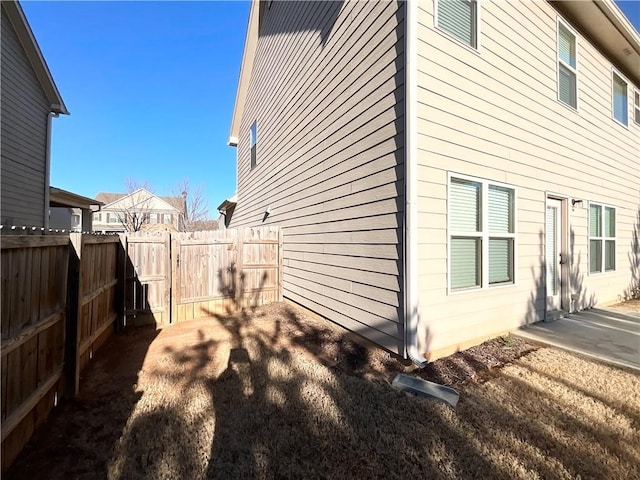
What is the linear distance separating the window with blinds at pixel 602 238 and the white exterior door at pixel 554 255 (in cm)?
131

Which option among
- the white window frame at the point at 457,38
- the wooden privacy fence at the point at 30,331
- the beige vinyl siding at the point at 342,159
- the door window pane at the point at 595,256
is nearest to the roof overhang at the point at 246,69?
the beige vinyl siding at the point at 342,159

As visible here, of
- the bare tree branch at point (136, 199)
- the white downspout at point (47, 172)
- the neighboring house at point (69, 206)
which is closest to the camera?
the white downspout at point (47, 172)

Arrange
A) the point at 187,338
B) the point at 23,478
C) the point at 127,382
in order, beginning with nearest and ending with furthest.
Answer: the point at 23,478, the point at 127,382, the point at 187,338

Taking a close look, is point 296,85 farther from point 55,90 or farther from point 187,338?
point 55,90

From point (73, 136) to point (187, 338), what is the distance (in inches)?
689

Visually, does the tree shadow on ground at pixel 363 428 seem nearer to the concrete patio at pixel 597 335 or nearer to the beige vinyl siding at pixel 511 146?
the concrete patio at pixel 597 335

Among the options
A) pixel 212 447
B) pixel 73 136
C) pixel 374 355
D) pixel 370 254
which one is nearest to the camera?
pixel 212 447

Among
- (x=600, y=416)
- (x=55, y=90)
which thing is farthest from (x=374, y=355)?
(x=55, y=90)

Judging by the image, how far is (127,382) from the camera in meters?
3.30

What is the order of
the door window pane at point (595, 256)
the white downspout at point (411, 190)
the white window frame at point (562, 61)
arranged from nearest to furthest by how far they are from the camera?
the white downspout at point (411, 190) → the white window frame at point (562, 61) → the door window pane at point (595, 256)


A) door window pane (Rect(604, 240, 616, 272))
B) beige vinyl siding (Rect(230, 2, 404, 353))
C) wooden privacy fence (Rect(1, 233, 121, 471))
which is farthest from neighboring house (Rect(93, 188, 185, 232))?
door window pane (Rect(604, 240, 616, 272))

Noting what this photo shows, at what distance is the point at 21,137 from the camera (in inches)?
323

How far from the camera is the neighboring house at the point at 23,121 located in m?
7.43

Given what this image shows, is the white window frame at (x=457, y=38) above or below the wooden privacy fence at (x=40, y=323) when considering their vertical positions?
above
